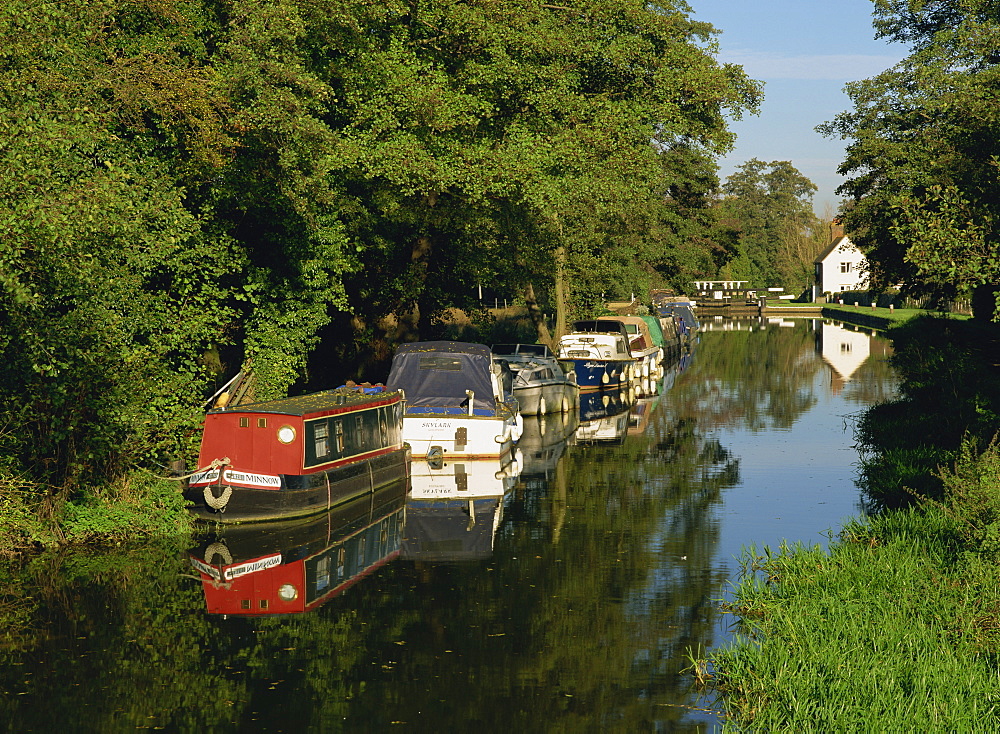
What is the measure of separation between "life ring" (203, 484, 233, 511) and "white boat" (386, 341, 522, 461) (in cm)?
687

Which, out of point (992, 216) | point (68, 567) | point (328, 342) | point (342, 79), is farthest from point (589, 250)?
point (68, 567)

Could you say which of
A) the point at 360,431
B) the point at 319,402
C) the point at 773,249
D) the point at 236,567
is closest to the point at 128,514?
the point at 236,567

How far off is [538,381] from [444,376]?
30.0ft

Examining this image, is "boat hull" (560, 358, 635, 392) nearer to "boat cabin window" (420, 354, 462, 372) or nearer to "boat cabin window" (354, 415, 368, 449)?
"boat cabin window" (420, 354, 462, 372)

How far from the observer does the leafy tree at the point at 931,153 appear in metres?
16.8

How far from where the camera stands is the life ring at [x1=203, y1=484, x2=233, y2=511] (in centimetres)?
1856

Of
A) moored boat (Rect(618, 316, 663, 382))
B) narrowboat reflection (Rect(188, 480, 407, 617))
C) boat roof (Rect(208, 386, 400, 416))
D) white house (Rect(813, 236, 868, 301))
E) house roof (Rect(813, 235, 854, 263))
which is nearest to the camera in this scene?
narrowboat reflection (Rect(188, 480, 407, 617))

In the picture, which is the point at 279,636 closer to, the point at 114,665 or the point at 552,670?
the point at 114,665

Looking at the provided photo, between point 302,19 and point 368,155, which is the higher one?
point 302,19

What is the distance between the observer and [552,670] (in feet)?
38.7

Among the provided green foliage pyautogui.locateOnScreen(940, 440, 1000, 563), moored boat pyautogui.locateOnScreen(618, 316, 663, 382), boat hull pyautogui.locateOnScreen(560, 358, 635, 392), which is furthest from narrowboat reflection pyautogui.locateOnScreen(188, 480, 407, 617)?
moored boat pyautogui.locateOnScreen(618, 316, 663, 382)

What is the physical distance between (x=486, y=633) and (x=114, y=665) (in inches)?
157

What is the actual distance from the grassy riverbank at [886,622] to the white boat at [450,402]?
867 centimetres

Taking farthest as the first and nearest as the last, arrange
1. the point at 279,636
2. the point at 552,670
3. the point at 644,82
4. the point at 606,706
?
the point at 644,82, the point at 279,636, the point at 552,670, the point at 606,706
